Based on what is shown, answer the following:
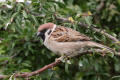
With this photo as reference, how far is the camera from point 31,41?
3.88 meters

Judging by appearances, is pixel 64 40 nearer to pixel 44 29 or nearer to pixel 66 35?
pixel 66 35

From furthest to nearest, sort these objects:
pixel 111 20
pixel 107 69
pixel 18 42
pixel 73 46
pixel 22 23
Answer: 1. pixel 111 20
2. pixel 107 69
3. pixel 18 42
4. pixel 22 23
5. pixel 73 46

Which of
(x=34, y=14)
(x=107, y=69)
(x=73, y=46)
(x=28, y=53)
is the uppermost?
(x=34, y=14)

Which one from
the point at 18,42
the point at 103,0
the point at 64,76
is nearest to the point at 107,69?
the point at 64,76

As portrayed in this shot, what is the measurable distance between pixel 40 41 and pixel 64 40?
1.14 feet

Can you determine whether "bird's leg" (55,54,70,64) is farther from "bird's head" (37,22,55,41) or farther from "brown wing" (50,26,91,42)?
"bird's head" (37,22,55,41)

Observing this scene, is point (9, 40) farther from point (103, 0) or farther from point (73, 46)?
point (103, 0)

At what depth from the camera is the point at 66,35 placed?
3.36 metres

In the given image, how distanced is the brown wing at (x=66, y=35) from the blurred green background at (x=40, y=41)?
9 centimetres

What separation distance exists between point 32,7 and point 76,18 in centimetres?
63

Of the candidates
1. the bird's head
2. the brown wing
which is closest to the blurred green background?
Answer: the brown wing

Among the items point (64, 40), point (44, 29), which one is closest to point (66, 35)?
point (64, 40)

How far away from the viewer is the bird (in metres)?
3.25

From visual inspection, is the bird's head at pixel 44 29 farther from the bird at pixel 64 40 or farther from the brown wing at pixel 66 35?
the brown wing at pixel 66 35
